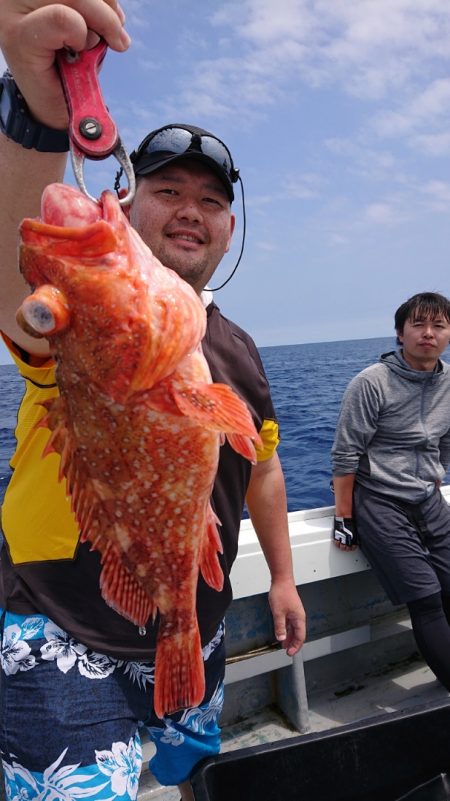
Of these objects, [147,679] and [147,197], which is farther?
[147,197]

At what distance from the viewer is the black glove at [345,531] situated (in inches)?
162

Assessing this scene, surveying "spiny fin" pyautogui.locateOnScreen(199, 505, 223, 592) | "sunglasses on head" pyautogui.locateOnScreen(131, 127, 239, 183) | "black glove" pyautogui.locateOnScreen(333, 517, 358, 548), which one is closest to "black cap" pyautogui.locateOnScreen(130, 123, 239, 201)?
"sunglasses on head" pyautogui.locateOnScreen(131, 127, 239, 183)

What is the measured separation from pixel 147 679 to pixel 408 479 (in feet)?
9.15

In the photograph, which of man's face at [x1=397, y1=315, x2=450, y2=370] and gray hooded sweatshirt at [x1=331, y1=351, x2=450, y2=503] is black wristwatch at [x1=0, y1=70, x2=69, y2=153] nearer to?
gray hooded sweatshirt at [x1=331, y1=351, x2=450, y2=503]

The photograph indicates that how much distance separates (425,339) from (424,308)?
0.89 ft

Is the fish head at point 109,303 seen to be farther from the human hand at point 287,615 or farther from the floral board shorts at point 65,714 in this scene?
the human hand at point 287,615

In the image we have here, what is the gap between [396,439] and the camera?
4.36 metres

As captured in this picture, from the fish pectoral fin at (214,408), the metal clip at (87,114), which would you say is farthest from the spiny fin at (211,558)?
the metal clip at (87,114)

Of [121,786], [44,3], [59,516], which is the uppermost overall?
[44,3]

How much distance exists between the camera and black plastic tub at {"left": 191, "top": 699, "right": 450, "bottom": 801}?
7.98 feet

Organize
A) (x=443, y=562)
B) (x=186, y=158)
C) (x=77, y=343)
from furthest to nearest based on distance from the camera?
(x=443, y=562) < (x=186, y=158) < (x=77, y=343)

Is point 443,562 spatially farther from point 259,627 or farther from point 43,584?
point 43,584

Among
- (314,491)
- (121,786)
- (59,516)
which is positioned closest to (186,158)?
(59,516)

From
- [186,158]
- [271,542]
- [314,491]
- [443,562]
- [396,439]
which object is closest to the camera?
[186,158]
